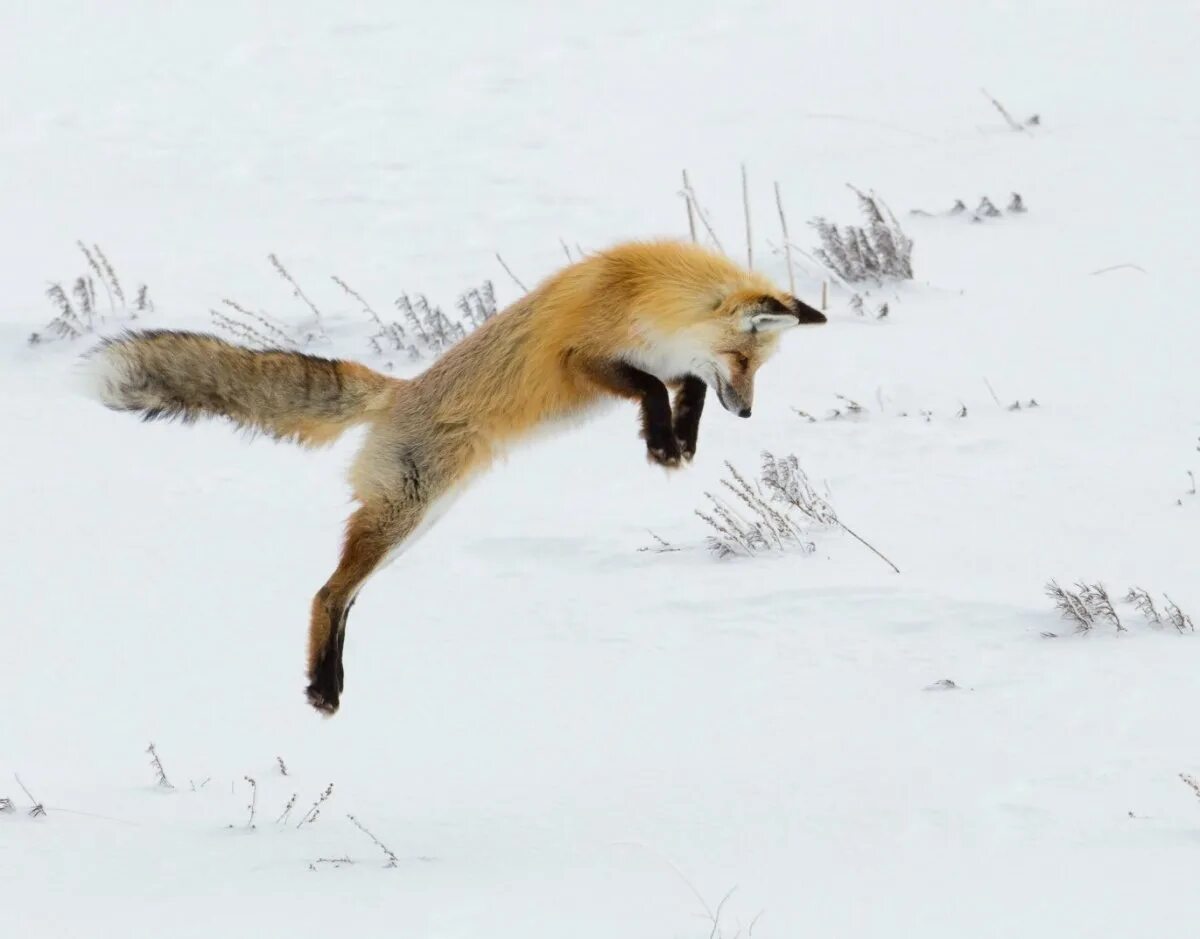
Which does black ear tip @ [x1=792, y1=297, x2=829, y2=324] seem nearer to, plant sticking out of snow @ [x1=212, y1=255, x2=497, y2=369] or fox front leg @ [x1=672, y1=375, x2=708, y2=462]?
fox front leg @ [x1=672, y1=375, x2=708, y2=462]


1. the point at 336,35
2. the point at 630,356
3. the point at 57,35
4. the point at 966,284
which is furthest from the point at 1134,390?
the point at 57,35

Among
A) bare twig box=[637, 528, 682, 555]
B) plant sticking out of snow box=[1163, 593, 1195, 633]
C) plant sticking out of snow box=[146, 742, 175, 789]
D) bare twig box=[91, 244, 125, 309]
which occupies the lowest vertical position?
bare twig box=[637, 528, 682, 555]

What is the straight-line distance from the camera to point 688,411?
6.18 meters

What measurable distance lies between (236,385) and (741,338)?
2006 mm

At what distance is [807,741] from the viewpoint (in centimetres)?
558

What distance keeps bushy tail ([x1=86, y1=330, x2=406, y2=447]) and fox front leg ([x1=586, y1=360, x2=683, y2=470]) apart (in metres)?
0.96

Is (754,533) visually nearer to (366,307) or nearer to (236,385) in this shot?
(236,385)

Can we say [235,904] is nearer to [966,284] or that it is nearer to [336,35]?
[966,284]

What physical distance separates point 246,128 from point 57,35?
3.91 meters

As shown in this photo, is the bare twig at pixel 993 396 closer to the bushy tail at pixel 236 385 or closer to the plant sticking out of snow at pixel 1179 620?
the plant sticking out of snow at pixel 1179 620

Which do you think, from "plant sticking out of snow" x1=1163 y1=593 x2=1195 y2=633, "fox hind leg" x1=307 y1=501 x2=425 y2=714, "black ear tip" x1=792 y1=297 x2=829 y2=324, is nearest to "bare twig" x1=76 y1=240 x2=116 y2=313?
"fox hind leg" x1=307 y1=501 x2=425 y2=714

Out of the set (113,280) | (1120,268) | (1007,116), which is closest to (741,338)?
(1120,268)

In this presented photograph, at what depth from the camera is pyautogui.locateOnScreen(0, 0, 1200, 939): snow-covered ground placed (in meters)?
4.65

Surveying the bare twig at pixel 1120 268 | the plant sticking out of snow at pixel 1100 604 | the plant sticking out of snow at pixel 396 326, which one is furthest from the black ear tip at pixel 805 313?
the bare twig at pixel 1120 268
